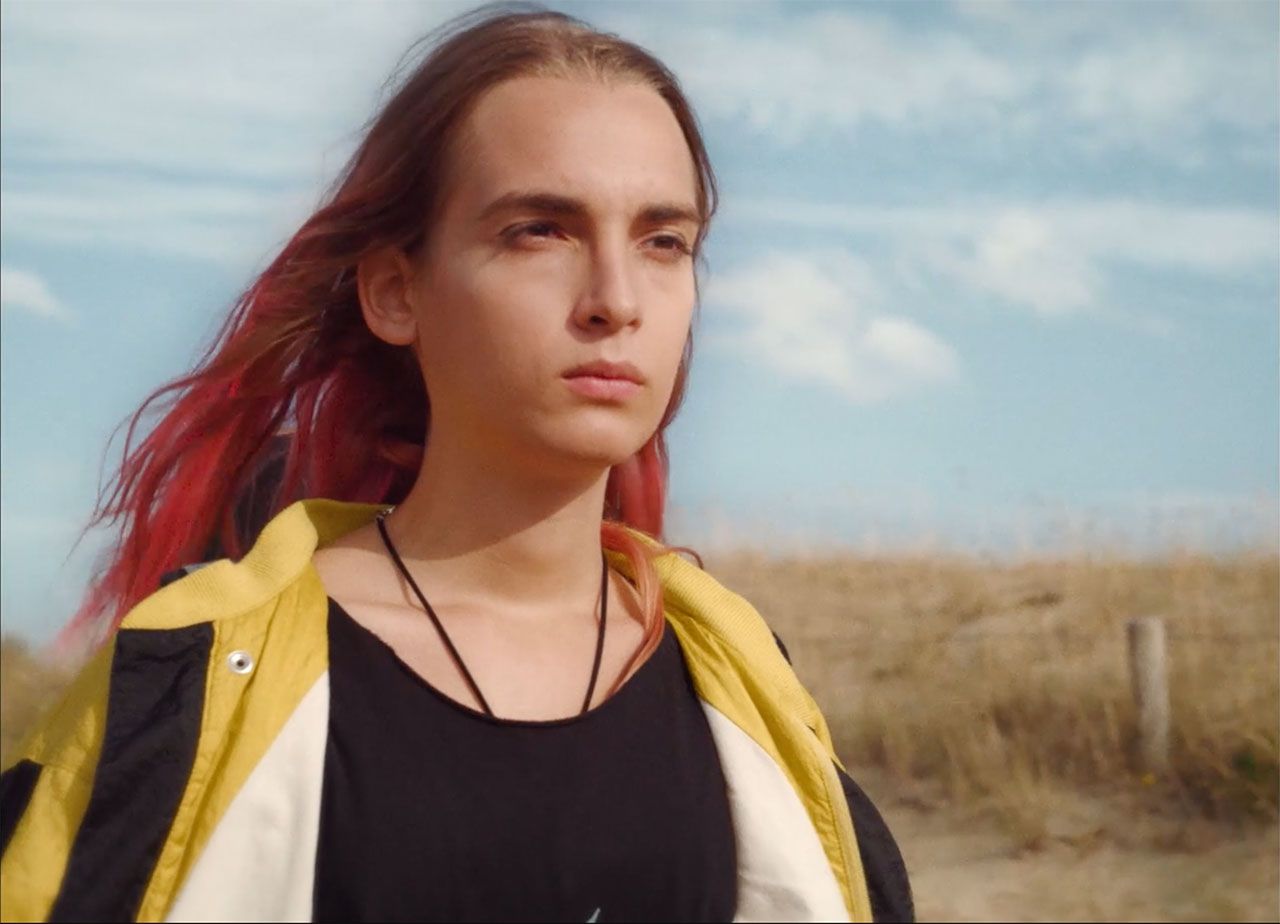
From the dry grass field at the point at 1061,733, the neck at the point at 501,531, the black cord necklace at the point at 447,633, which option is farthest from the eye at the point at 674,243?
the dry grass field at the point at 1061,733

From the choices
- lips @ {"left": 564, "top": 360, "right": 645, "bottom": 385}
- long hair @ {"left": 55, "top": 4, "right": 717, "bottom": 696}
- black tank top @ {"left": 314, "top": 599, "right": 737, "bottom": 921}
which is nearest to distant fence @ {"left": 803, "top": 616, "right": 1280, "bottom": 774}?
long hair @ {"left": 55, "top": 4, "right": 717, "bottom": 696}

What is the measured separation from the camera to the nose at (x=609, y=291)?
7.67ft

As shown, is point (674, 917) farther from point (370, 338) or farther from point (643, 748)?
point (370, 338)

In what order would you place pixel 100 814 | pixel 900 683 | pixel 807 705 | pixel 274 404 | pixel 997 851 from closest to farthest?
pixel 100 814 < pixel 807 705 < pixel 274 404 < pixel 997 851 < pixel 900 683

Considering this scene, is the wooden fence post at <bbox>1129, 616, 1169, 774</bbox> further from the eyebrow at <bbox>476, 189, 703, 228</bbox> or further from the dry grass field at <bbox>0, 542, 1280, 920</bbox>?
the eyebrow at <bbox>476, 189, 703, 228</bbox>

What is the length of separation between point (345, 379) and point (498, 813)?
0.86 metres

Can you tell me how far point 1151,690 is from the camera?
8523 mm

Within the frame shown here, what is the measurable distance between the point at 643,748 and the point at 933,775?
6.73 meters

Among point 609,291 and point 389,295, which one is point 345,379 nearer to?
point 389,295

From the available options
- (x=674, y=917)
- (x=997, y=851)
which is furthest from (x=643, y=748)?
(x=997, y=851)

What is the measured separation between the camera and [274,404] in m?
2.92

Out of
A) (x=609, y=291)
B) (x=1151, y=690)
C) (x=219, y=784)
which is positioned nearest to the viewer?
(x=219, y=784)

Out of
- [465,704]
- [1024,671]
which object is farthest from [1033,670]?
[465,704]

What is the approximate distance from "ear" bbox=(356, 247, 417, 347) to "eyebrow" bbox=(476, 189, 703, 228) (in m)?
0.23
